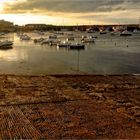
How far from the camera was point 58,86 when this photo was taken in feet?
74.3

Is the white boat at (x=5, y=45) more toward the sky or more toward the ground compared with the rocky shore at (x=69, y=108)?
more toward the ground

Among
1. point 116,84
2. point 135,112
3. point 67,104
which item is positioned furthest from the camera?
point 116,84

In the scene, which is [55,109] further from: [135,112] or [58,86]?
[58,86]

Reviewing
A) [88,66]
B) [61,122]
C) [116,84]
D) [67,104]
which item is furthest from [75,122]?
[88,66]

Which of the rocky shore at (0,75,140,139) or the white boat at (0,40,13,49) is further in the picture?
the white boat at (0,40,13,49)

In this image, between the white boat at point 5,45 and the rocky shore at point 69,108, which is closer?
the rocky shore at point 69,108

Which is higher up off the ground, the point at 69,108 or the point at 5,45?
the point at 69,108

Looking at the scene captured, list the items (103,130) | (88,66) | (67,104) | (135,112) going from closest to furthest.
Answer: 1. (103,130)
2. (135,112)
3. (67,104)
4. (88,66)

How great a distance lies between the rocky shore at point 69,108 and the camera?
45.3 ft

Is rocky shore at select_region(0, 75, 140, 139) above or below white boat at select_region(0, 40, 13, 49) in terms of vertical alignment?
above

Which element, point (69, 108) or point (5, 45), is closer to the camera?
point (69, 108)

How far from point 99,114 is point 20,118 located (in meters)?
3.75

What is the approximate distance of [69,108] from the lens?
1716 centimetres

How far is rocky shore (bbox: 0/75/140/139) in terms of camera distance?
45.3 ft
